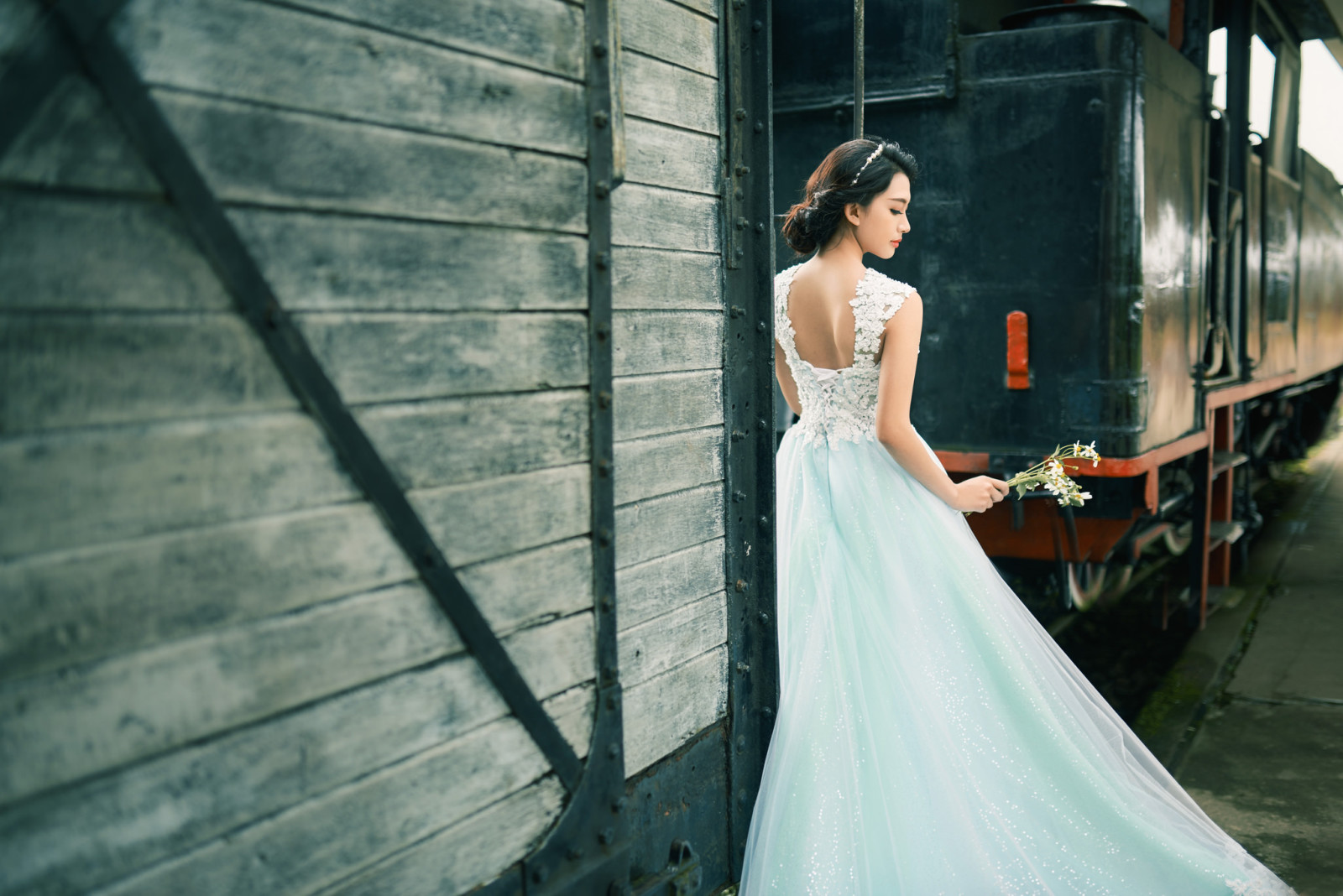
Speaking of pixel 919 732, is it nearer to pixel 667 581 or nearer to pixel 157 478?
pixel 667 581

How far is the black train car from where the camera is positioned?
375cm

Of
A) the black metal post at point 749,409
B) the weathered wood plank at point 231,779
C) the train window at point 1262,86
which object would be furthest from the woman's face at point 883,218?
the train window at point 1262,86

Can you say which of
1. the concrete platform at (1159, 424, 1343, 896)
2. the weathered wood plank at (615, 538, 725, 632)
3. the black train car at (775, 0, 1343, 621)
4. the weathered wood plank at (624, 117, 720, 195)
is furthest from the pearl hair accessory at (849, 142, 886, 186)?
the concrete platform at (1159, 424, 1343, 896)

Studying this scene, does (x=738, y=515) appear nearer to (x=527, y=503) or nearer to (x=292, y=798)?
(x=527, y=503)

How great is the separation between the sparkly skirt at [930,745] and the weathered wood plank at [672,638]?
12.9 inches

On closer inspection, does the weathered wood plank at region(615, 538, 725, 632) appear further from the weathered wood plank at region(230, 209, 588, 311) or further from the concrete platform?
the concrete platform

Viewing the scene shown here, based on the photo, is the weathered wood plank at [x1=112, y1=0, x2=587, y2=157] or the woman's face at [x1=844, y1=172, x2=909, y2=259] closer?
the weathered wood plank at [x1=112, y1=0, x2=587, y2=157]

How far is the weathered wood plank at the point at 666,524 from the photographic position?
A: 2205 millimetres

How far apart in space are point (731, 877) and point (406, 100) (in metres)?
1.95

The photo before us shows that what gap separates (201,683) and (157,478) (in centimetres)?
27

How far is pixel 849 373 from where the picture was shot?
2918 millimetres

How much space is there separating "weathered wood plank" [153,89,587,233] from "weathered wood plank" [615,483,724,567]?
611 millimetres

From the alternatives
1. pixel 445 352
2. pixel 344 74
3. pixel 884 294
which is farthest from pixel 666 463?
pixel 344 74

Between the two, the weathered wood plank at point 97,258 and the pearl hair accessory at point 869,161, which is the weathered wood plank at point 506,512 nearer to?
the weathered wood plank at point 97,258
